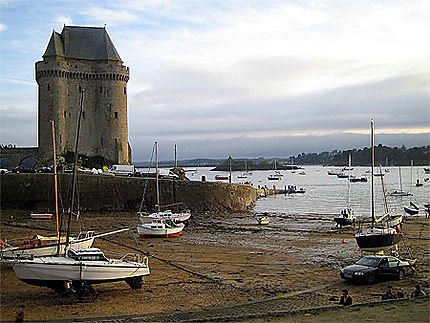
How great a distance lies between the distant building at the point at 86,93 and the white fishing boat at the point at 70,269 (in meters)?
35.0

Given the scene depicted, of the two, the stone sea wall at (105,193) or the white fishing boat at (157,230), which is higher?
the stone sea wall at (105,193)

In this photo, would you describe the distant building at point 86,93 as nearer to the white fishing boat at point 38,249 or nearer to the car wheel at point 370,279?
the white fishing boat at point 38,249

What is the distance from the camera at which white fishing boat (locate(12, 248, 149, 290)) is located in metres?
14.5

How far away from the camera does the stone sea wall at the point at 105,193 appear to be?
38844 millimetres

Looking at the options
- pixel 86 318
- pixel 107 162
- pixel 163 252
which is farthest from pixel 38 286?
pixel 107 162

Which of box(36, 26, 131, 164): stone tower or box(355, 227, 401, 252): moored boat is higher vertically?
box(36, 26, 131, 164): stone tower

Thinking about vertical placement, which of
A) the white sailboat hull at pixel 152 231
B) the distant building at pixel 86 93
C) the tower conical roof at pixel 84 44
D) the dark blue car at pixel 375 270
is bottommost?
the white sailboat hull at pixel 152 231

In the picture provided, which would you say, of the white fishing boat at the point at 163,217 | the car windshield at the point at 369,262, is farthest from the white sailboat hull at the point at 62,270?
the white fishing boat at the point at 163,217

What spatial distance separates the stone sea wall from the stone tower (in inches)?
370

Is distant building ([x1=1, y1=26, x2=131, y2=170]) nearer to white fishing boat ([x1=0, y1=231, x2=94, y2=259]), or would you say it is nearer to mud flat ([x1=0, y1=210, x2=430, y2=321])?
mud flat ([x1=0, y1=210, x2=430, y2=321])

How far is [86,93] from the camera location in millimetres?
50656

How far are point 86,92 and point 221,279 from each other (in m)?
37.7

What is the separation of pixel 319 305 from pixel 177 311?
4096mm

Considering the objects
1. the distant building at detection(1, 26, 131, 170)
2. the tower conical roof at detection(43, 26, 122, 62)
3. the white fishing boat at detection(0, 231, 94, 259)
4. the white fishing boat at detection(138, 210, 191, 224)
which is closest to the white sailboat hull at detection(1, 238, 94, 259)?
the white fishing boat at detection(0, 231, 94, 259)
